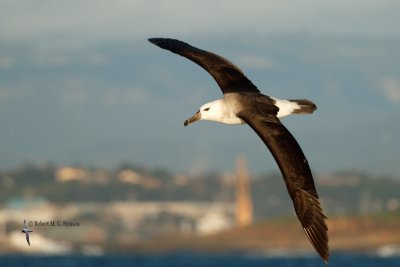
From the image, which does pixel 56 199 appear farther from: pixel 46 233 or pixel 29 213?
pixel 46 233

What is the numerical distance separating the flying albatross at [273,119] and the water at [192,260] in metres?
57.0

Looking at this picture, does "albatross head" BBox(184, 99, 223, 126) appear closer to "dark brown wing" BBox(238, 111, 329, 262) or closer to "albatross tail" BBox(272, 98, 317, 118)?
"albatross tail" BBox(272, 98, 317, 118)

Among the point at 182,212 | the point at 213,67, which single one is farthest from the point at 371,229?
the point at 213,67

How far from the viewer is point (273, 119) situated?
17.8 metres

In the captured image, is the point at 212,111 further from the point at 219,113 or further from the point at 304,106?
the point at 304,106

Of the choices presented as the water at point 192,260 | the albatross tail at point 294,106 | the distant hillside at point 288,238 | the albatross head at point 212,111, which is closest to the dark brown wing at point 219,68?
the albatross head at point 212,111

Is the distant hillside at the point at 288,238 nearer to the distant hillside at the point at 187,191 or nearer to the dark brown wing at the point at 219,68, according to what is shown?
the distant hillside at the point at 187,191

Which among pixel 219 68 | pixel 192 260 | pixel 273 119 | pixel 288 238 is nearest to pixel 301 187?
pixel 273 119

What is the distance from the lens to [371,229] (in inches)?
4338

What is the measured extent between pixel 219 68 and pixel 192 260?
7676cm

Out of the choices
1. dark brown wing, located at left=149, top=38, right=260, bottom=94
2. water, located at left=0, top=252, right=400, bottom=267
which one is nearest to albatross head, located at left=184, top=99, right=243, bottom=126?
dark brown wing, located at left=149, top=38, right=260, bottom=94

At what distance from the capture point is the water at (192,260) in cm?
8395

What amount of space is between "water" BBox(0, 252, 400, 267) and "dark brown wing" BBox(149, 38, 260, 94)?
5629cm

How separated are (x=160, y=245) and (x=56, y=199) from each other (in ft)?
57.8
